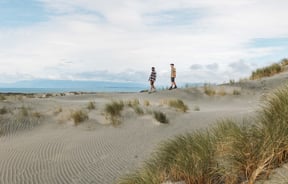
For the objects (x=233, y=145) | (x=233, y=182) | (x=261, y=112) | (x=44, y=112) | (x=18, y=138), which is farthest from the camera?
(x=44, y=112)

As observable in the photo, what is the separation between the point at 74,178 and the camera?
869 centimetres

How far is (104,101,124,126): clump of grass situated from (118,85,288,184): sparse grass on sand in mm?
7650

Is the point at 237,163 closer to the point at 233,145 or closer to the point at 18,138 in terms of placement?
the point at 233,145

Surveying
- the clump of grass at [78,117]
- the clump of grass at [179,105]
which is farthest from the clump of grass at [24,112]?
the clump of grass at [179,105]

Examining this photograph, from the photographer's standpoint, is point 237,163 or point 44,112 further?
point 44,112

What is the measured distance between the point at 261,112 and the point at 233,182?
1848 mm

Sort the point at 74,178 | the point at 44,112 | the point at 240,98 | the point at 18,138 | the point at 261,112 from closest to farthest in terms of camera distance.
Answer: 1. the point at 261,112
2. the point at 74,178
3. the point at 18,138
4. the point at 44,112
5. the point at 240,98

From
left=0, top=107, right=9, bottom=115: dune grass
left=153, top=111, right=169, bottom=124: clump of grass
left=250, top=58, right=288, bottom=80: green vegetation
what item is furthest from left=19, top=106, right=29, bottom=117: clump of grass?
left=250, top=58, right=288, bottom=80: green vegetation

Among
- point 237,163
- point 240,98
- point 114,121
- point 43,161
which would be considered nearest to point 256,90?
point 240,98

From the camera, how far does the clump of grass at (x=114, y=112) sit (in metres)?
14.1

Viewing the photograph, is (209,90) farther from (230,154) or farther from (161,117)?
(230,154)

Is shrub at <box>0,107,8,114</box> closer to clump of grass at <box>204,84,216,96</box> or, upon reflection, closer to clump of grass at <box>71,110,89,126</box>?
clump of grass at <box>71,110,89,126</box>

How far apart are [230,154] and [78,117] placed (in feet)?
33.1

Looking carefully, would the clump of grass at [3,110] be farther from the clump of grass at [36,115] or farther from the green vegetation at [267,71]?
the green vegetation at [267,71]
